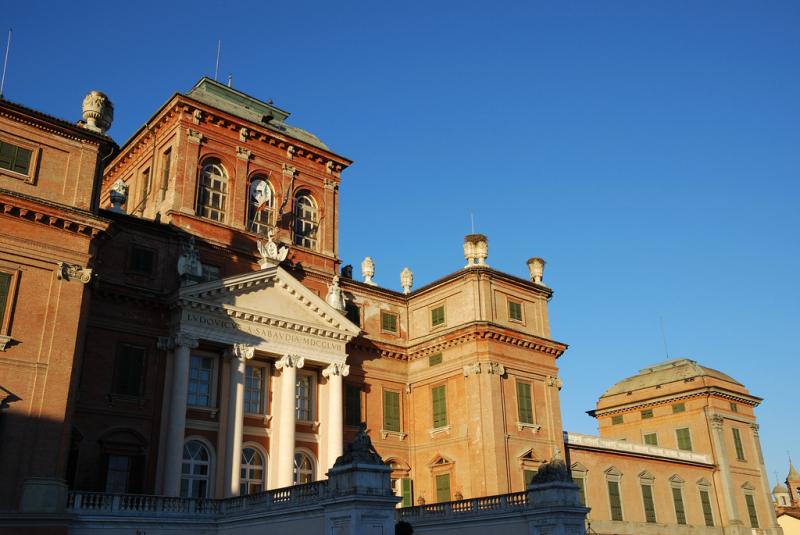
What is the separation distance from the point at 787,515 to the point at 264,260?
56.6 metres

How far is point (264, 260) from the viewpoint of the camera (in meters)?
33.4

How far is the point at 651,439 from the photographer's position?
5309 centimetres

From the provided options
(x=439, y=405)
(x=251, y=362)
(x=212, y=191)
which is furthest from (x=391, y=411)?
(x=212, y=191)

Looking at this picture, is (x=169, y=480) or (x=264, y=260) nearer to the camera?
(x=169, y=480)

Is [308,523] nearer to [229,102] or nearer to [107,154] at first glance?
[107,154]

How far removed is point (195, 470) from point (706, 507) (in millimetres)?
32914

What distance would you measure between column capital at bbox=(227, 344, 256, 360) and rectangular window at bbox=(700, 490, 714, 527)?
31.2 m

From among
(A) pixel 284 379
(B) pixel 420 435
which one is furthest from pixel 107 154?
(B) pixel 420 435

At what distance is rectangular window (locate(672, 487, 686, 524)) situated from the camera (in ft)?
147

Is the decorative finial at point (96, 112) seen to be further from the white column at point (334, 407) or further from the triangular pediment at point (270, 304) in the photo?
the white column at point (334, 407)

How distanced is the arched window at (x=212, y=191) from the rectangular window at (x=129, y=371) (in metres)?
7.86

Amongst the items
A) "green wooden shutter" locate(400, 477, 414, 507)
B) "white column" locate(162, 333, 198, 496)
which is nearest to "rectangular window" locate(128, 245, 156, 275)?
"white column" locate(162, 333, 198, 496)

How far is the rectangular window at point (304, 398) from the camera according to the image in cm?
3372

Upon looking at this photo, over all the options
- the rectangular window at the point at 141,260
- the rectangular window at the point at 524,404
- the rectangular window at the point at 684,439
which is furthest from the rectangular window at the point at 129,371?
the rectangular window at the point at 684,439
